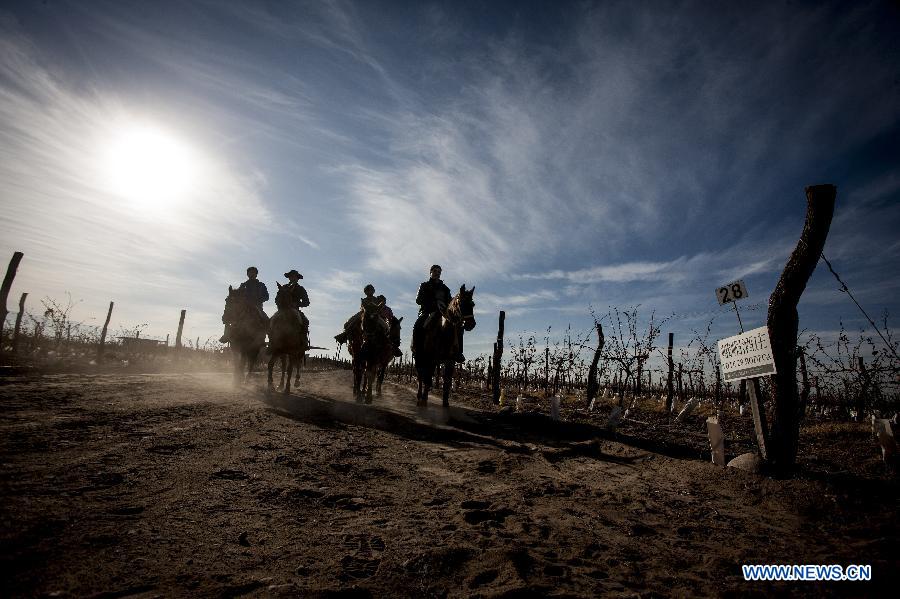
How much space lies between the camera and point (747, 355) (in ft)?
18.6

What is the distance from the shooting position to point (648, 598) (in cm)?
210

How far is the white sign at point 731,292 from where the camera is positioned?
6.45 meters

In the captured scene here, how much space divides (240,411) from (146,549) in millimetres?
5064

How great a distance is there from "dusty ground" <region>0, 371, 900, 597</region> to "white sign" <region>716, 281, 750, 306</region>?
2.95m

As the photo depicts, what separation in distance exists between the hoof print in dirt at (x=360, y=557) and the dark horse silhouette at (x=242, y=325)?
11177 millimetres

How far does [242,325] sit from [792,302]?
13.2 meters

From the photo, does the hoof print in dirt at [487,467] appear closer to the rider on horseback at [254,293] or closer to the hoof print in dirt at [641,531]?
the hoof print in dirt at [641,531]

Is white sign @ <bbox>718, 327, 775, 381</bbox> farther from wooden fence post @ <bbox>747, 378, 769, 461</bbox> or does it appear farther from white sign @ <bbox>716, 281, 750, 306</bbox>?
white sign @ <bbox>716, 281, 750, 306</bbox>

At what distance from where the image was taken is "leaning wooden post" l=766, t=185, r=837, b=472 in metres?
5.20

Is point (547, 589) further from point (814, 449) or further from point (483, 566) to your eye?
point (814, 449)

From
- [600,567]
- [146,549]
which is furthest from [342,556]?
[600,567]

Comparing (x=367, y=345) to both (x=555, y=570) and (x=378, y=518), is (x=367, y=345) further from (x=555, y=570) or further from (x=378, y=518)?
(x=555, y=570)

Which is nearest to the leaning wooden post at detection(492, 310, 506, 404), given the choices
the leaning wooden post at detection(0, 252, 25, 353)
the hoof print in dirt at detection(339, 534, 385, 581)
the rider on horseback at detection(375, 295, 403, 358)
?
the rider on horseback at detection(375, 295, 403, 358)

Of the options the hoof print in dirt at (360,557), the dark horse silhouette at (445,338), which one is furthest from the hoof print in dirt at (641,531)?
the dark horse silhouette at (445,338)
